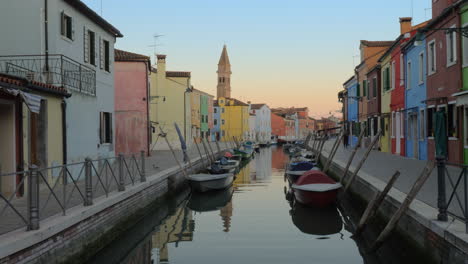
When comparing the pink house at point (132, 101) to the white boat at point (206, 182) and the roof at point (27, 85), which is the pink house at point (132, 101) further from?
the roof at point (27, 85)

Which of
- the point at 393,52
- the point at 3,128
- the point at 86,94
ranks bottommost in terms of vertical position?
the point at 3,128

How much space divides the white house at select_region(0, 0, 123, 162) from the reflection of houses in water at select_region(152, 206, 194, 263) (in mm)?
4167

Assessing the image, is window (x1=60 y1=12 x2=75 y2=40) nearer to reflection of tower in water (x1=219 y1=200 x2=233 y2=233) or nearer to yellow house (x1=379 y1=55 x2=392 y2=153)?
reflection of tower in water (x1=219 y1=200 x2=233 y2=233)

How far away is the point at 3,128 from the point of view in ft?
38.5

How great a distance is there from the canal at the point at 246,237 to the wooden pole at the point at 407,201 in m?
0.45

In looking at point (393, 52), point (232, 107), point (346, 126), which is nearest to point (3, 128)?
point (393, 52)

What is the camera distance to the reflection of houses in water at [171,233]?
10109 millimetres

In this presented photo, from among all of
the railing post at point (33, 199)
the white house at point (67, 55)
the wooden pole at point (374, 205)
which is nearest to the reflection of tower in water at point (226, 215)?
the wooden pole at point (374, 205)

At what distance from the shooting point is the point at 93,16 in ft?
57.8

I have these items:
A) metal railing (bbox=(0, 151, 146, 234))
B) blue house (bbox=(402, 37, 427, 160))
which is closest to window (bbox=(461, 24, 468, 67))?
blue house (bbox=(402, 37, 427, 160))

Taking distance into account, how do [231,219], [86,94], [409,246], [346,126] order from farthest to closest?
[346,126], [86,94], [231,219], [409,246]

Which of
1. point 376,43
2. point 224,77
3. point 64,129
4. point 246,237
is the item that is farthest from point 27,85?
point 224,77

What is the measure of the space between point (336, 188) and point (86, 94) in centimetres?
945

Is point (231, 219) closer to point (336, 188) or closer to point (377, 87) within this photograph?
point (336, 188)
